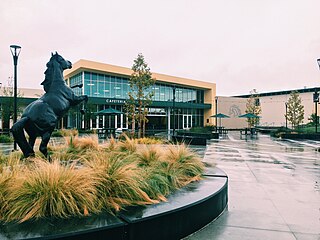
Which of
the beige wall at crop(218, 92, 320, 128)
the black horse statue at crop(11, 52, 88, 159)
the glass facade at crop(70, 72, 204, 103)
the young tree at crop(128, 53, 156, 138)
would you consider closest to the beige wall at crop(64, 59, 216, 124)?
the glass facade at crop(70, 72, 204, 103)

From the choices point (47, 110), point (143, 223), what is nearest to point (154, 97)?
point (47, 110)

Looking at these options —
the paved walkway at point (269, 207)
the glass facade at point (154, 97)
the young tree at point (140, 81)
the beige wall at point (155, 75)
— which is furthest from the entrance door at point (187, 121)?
the paved walkway at point (269, 207)

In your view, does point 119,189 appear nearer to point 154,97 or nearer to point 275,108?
point 154,97

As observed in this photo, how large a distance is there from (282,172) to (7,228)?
8.16 metres

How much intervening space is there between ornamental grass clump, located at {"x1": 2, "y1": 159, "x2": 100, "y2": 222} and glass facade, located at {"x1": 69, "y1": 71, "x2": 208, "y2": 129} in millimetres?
32273

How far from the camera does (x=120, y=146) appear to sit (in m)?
9.09

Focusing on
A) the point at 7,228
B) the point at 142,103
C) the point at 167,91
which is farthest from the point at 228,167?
the point at 167,91

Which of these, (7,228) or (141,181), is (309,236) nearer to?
(141,181)

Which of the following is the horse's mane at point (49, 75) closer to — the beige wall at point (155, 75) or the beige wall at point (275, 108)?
the beige wall at point (155, 75)

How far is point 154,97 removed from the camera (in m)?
45.1

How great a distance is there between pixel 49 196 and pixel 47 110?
10.9 ft

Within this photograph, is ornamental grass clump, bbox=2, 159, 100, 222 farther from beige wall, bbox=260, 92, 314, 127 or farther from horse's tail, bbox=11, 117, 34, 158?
beige wall, bbox=260, 92, 314, 127

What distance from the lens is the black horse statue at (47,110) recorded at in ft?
19.8

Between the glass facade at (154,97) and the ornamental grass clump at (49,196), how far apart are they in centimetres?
3227
